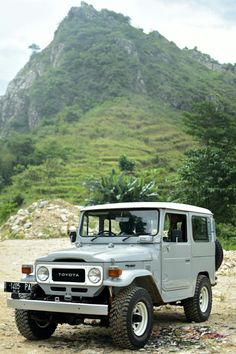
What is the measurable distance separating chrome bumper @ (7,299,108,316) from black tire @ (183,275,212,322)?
2.69 meters

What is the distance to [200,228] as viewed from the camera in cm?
946

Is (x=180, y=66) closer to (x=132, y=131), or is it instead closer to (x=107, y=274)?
(x=132, y=131)

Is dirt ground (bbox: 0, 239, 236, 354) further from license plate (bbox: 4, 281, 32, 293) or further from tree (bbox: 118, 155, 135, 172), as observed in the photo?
tree (bbox: 118, 155, 135, 172)

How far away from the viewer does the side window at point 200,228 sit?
9219 millimetres

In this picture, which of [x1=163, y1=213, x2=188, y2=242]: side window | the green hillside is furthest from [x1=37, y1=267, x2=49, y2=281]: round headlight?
the green hillside

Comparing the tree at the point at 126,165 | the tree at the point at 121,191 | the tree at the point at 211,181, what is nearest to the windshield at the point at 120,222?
the tree at the point at 211,181

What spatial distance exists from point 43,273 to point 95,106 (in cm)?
11912

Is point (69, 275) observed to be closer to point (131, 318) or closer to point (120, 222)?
point (131, 318)

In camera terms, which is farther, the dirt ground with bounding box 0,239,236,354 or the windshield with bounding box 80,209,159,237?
the windshield with bounding box 80,209,159,237

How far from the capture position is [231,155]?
31.2m

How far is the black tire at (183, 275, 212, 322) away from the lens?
29.2 feet

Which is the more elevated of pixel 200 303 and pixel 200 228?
pixel 200 228

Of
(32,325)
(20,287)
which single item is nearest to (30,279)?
(20,287)

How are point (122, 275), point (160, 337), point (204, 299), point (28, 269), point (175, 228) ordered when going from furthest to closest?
point (204, 299) → point (175, 228) → point (160, 337) → point (28, 269) → point (122, 275)
